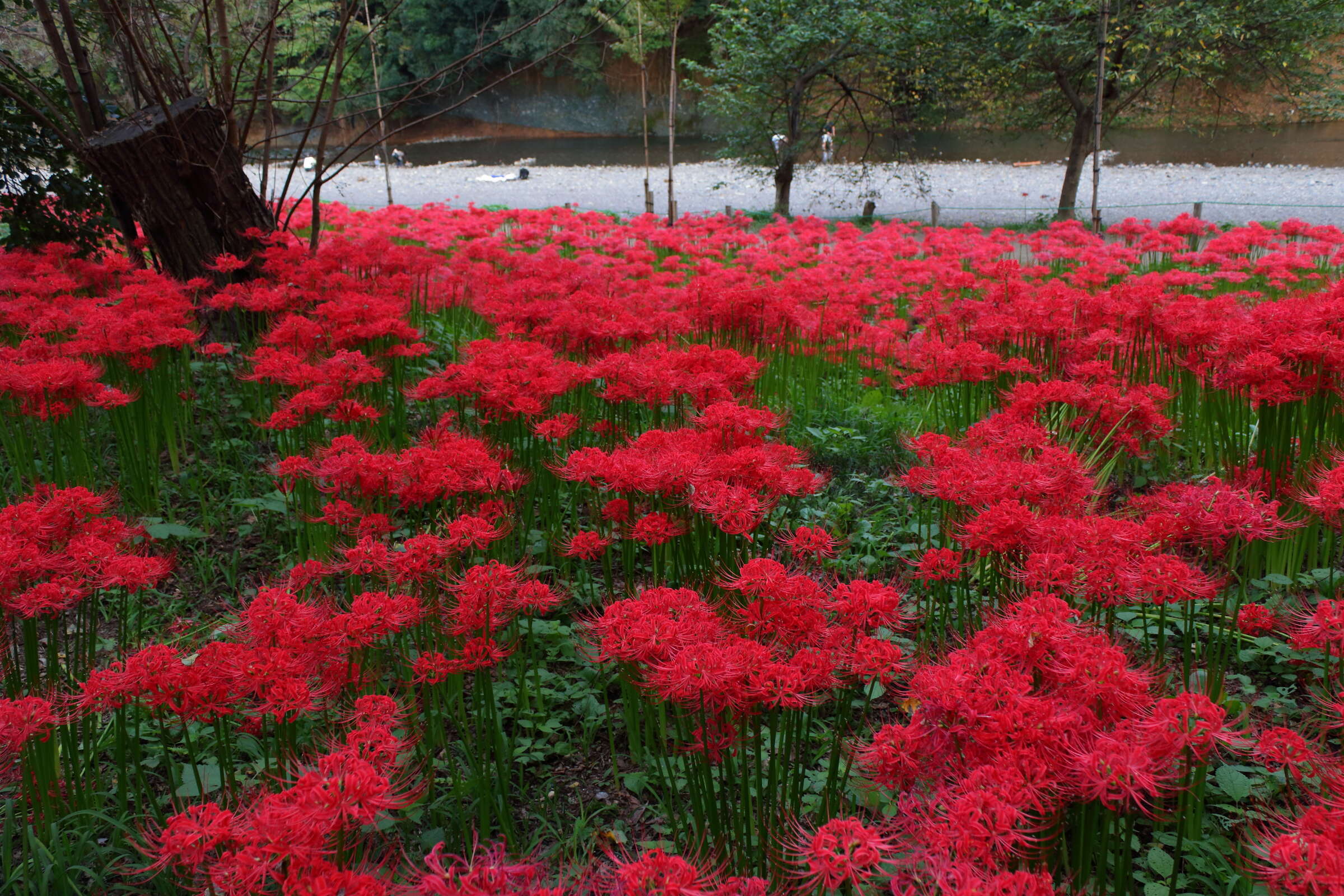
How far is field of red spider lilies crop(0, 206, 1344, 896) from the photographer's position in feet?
4.89

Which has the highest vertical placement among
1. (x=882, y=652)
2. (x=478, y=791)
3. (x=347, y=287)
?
(x=347, y=287)

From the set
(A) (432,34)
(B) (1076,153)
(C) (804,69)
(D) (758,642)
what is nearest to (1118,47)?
(B) (1076,153)

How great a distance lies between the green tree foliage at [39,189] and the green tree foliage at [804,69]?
1126 cm

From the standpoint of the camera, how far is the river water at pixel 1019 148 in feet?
96.2

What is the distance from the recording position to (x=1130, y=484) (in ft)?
14.6

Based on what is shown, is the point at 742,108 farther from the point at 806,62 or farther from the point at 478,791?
the point at 478,791

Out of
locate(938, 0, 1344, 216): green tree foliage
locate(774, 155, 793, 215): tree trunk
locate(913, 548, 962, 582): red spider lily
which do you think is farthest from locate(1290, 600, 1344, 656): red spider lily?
locate(774, 155, 793, 215): tree trunk

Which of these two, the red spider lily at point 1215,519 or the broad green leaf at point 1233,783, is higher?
the red spider lily at point 1215,519

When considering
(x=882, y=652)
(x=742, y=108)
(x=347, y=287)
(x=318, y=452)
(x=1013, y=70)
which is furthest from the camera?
(x=742, y=108)

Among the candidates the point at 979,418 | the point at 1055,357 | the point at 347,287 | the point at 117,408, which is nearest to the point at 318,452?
the point at 117,408

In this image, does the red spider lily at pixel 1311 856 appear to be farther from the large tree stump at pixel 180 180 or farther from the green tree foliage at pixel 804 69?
the green tree foliage at pixel 804 69

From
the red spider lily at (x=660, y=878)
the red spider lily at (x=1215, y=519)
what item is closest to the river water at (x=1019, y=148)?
the red spider lily at (x=1215, y=519)

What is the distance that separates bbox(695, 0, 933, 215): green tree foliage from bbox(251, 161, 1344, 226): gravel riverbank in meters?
Answer: 1.29

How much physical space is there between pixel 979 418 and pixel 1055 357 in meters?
0.62
